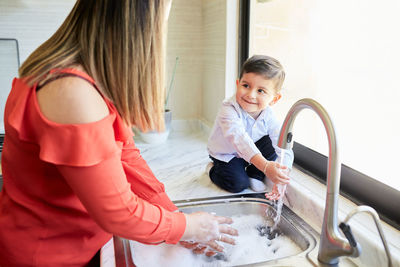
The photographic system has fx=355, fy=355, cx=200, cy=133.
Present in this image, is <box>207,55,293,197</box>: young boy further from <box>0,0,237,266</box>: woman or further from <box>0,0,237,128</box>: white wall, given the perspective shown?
<box>0,0,237,128</box>: white wall

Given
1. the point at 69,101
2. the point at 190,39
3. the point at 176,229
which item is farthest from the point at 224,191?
the point at 190,39

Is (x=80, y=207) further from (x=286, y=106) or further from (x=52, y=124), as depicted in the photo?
(x=286, y=106)

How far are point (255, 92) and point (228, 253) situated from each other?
48cm

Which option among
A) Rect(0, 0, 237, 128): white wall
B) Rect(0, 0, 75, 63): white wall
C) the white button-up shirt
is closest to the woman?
the white button-up shirt

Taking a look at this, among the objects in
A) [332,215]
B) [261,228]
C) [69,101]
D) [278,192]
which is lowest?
[261,228]

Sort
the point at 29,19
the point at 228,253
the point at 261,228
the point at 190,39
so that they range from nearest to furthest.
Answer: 1. the point at 228,253
2. the point at 261,228
3. the point at 29,19
4. the point at 190,39

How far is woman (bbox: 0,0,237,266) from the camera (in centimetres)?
57

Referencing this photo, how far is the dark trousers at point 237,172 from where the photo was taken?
1.11 metres

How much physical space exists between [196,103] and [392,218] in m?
1.37

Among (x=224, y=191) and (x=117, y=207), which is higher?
(x=117, y=207)

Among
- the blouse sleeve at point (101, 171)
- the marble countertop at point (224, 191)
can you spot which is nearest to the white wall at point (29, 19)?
the marble countertop at point (224, 191)

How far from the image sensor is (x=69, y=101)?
0.56 m

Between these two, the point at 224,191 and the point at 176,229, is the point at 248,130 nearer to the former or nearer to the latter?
the point at 224,191

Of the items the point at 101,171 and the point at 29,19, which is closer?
the point at 101,171
